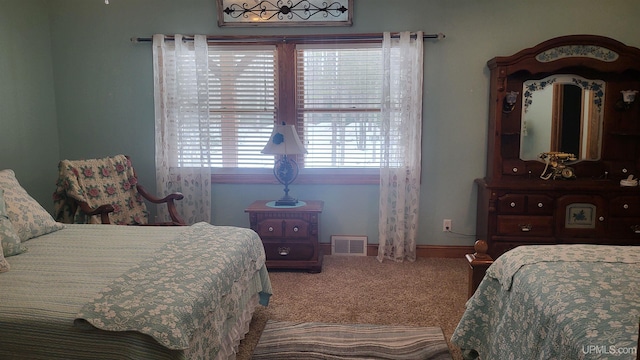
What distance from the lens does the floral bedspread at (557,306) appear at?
1472 millimetres

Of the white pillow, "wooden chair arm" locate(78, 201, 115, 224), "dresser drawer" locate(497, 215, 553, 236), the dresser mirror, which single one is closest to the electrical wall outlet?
"dresser drawer" locate(497, 215, 553, 236)

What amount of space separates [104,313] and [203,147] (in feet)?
8.67

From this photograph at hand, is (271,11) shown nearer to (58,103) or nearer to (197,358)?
(58,103)

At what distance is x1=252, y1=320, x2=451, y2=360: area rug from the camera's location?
2.56m

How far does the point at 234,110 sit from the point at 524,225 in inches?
104

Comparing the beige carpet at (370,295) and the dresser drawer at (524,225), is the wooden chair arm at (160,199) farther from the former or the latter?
the dresser drawer at (524,225)

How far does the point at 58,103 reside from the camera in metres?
4.39


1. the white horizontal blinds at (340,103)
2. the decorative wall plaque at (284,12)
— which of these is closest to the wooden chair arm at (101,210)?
the white horizontal blinds at (340,103)

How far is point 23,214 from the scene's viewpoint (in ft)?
8.90

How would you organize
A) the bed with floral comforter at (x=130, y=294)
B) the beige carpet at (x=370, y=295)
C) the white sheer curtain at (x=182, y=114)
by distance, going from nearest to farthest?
1. the bed with floral comforter at (x=130, y=294)
2. the beige carpet at (x=370, y=295)
3. the white sheer curtain at (x=182, y=114)

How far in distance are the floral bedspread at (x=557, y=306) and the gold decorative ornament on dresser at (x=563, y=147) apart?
1.64m

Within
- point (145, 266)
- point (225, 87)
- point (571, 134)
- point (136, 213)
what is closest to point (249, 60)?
point (225, 87)

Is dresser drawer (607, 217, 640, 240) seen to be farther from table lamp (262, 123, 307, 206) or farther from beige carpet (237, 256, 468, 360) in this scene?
table lamp (262, 123, 307, 206)

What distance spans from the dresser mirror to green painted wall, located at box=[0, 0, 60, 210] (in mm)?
4131
